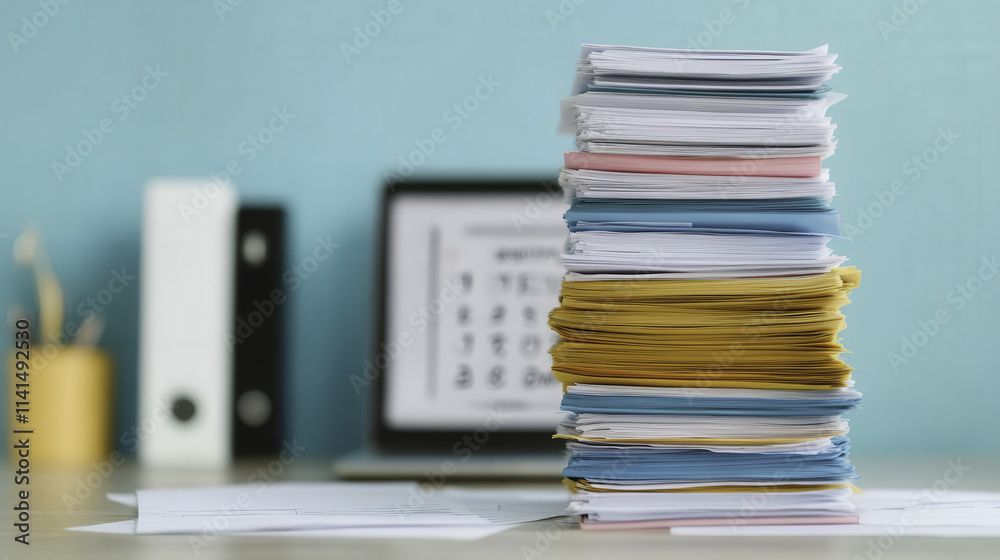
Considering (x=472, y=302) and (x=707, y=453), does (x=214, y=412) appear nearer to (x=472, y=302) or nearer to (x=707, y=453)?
(x=472, y=302)

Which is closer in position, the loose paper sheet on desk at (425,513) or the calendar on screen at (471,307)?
the loose paper sheet on desk at (425,513)

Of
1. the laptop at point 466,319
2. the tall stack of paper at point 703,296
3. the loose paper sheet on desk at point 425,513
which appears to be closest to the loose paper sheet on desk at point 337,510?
the loose paper sheet on desk at point 425,513

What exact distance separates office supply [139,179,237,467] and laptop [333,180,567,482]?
0.21 m

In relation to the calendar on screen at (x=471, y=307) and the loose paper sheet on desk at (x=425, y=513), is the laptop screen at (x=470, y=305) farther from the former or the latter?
the loose paper sheet on desk at (x=425, y=513)

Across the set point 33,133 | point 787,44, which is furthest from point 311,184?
point 787,44

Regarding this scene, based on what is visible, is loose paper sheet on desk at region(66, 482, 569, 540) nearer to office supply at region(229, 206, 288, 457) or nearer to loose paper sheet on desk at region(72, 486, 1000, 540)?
loose paper sheet on desk at region(72, 486, 1000, 540)

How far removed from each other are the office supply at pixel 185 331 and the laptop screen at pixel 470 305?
0.79 feet

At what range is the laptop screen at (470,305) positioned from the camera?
4.16 ft

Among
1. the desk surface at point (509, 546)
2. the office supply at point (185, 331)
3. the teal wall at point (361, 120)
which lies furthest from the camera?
the teal wall at point (361, 120)

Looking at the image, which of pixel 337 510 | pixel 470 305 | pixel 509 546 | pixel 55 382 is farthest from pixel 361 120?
pixel 509 546

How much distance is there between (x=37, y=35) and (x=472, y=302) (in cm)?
88

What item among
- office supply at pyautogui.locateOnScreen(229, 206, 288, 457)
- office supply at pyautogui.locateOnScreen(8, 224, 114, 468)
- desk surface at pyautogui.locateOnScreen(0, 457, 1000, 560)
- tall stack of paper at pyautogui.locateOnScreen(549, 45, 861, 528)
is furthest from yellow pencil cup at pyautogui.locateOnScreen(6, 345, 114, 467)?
tall stack of paper at pyautogui.locateOnScreen(549, 45, 861, 528)

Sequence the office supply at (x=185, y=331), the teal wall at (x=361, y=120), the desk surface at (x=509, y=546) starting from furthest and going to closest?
the teal wall at (x=361, y=120)
the office supply at (x=185, y=331)
the desk surface at (x=509, y=546)

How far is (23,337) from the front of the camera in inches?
52.6
